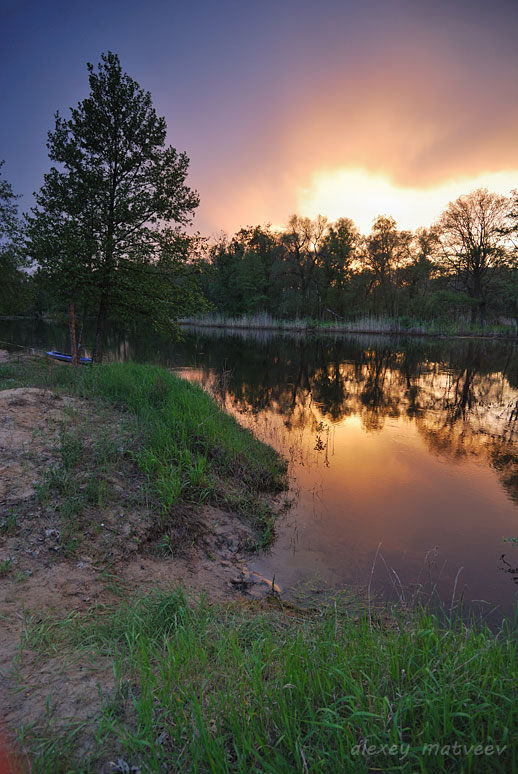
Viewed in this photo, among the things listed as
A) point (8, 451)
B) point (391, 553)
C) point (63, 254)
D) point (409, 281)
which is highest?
point (409, 281)

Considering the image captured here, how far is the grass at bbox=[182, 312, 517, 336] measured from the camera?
163 feet

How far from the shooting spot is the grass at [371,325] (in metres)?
49.7

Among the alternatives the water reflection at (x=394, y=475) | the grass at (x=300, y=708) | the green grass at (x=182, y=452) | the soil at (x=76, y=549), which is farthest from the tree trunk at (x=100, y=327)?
the grass at (x=300, y=708)

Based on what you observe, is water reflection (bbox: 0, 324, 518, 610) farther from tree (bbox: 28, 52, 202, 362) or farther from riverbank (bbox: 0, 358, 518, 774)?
tree (bbox: 28, 52, 202, 362)

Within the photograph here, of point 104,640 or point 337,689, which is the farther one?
point 104,640

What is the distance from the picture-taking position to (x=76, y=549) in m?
4.10

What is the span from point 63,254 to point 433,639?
13575mm

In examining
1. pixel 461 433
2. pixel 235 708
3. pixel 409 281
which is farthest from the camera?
pixel 409 281

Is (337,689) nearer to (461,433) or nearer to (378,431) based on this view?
(378,431)

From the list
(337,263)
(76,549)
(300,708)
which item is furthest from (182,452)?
(337,263)

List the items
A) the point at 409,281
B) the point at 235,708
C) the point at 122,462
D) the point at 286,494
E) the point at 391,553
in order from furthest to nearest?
the point at 409,281
the point at 286,494
the point at 122,462
the point at 391,553
the point at 235,708

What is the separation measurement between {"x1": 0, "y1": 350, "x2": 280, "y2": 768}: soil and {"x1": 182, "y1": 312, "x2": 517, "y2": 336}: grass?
166 feet

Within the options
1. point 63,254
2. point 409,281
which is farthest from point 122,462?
point 409,281

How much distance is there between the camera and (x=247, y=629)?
308cm
